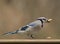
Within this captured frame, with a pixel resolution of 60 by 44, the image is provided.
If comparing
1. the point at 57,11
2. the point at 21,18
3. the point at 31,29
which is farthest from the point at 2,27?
the point at 57,11

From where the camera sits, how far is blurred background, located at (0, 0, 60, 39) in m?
1.12

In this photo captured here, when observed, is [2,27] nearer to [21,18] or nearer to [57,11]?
[21,18]

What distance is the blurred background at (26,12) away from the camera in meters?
→ 1.12

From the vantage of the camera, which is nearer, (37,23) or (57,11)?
(37,23)

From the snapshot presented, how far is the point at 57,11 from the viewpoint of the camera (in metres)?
1.20

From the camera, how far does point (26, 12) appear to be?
119 cm

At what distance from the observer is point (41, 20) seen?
1005 mm

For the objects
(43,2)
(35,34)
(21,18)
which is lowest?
(35,34)

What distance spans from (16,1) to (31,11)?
0.13m

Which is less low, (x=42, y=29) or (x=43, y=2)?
(x=43, y=2)

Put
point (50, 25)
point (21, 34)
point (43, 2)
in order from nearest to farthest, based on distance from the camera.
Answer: point (21, 34), point (50, 25), point (43, 2)

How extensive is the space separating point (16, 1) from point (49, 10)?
234 mm

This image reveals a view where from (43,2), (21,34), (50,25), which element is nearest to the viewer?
(21,34)

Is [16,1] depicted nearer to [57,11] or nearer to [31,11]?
[31,11]
